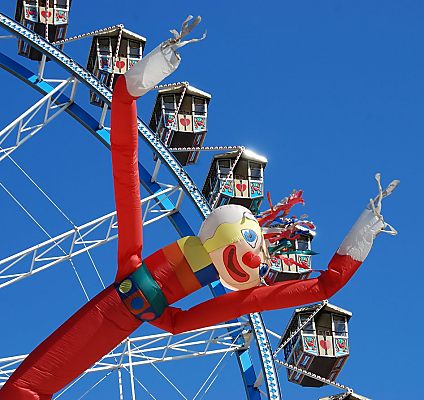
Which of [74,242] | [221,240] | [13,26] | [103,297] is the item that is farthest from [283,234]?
[13,26]

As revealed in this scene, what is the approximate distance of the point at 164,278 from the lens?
10.4 m

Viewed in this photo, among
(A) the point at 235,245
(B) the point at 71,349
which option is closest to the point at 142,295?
(B) the point at 71,349

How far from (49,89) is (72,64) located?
0.72 m

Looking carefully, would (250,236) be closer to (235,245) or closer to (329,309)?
(235,245)

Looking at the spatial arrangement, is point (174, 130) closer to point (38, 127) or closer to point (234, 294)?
point (38, 127)

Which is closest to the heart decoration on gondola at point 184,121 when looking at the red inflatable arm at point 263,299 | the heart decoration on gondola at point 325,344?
the heart decoration on gondola at point 325,344

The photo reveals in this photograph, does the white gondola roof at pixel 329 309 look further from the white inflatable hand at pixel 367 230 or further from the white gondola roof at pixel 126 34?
the white inflatable hand at pixel 367 230

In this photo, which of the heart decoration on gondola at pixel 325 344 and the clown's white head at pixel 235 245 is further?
the heart decoration on gondola at pixel 325 344

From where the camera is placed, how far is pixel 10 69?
1578 centimetres

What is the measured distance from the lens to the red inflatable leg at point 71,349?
1034cm

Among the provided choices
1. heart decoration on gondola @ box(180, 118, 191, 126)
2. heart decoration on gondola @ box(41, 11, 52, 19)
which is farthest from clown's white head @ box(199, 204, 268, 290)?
heart decoration on gondola @ box(41, 11, 52, 19)

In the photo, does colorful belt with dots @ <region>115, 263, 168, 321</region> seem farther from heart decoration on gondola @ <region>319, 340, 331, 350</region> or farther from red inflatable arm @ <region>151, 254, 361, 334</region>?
heart decoration on gondola @ <region>319, 340, 331, 350</region>

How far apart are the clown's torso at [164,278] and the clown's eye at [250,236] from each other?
1.24 feet

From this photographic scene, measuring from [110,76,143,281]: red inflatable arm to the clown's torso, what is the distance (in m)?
0.12
